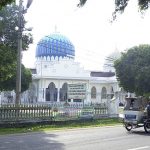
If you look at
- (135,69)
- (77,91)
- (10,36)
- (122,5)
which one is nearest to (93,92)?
(135,69)

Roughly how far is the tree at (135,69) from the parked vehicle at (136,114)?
30.8 metres

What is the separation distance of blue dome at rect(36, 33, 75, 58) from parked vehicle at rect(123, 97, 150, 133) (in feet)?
191

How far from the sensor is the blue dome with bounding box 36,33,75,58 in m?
82.4

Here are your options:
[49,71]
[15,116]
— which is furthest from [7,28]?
[49,71]

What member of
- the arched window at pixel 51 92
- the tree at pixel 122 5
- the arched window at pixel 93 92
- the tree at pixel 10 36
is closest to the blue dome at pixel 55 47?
the arched window at pixel 51 92

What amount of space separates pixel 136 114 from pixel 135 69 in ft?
109

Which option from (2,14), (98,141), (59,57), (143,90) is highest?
(59,57)

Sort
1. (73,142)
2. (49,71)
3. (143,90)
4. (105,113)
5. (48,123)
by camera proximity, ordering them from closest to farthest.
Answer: (73,142) → (48,123) → (105,113) → (143,90) → (49,71)

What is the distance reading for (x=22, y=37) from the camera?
25656mm

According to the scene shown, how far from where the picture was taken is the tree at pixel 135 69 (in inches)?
2057

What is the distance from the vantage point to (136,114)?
67.2 feet

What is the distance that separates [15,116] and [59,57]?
216 ft

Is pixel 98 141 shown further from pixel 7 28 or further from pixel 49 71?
pixel 49 71

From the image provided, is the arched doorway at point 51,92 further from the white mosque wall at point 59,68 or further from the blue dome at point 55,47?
the blue dome at point 55,47
